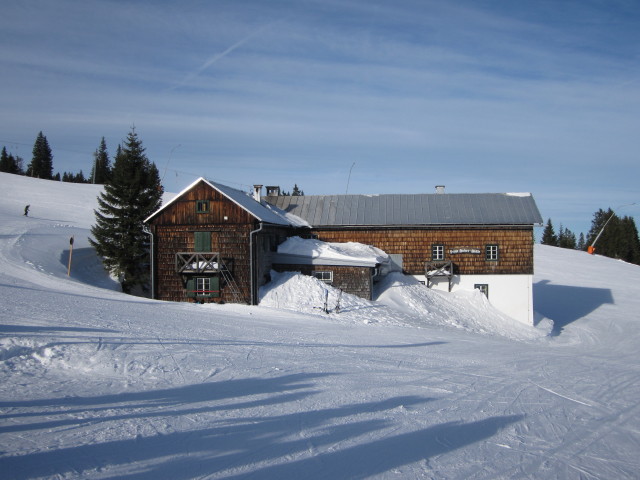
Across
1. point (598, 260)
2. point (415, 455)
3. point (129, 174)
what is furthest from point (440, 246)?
point (598, 260)

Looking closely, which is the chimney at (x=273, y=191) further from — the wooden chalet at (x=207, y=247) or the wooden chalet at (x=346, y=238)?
the wooden chalet at (x=207, y=247)

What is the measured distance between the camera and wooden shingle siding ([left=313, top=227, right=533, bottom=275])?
101ft

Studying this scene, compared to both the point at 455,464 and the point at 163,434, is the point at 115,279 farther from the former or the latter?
the point at 455,464

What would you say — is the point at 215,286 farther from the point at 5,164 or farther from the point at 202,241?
the point at 5,164

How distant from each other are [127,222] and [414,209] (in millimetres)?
16505

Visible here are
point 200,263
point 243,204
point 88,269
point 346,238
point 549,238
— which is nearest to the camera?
point 200,263

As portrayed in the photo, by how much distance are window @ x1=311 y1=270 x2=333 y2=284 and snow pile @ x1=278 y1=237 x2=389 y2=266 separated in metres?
0.72

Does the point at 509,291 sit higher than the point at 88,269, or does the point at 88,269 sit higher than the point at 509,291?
the point at 88,269

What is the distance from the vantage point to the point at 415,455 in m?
7.39

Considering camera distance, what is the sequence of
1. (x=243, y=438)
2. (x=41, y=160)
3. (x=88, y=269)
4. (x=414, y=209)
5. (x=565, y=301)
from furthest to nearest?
(x=41, y=160)
(x=565, y=301)
(x=414, y=209)
(x=88, y=269)
(x=243, y=438)

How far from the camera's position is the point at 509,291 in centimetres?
3055

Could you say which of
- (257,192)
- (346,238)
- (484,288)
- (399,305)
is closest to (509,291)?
(484,288)

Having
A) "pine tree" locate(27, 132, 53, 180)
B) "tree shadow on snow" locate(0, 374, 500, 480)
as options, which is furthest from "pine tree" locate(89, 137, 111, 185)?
"tree shadow on snow" locate(0, 374, 500, 480)

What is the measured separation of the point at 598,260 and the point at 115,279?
51.0 metres
